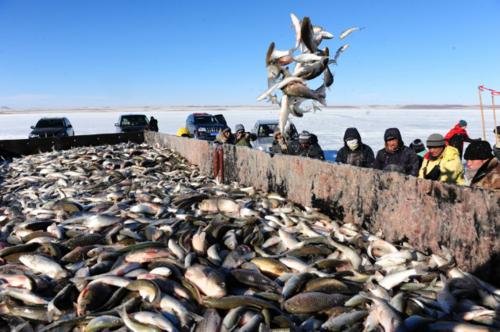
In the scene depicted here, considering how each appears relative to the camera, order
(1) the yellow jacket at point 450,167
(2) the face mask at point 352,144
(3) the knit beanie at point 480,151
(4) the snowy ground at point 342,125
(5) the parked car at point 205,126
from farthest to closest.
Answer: (4) the snowy ground at point 342,125
(5) the parked car at point 205,126
(2) the face mask at point 352,144
(3) the knit beanie at point 480,151
(1) the yellow jacket at point 450,167

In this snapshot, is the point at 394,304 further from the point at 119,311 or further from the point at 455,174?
the point at 455,174

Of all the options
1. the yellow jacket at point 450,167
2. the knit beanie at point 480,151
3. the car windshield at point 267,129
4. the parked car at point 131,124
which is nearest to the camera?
the yellow jacket at point 450,167

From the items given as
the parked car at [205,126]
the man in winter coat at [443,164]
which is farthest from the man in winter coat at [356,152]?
the parked car at [205,126]

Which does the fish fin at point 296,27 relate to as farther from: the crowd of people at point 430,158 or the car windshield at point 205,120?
the car windshield at point 205,120

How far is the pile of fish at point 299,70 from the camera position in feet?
16.5

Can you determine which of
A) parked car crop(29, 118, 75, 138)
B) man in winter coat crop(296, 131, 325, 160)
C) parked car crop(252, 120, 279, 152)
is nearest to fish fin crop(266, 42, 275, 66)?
man in winter coat crop(296, 131, 325, 160)

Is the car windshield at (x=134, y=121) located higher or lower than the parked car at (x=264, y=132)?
higher

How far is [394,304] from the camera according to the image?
3.26 meters

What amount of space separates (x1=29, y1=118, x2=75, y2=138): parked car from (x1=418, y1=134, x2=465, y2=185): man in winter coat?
18616 mm

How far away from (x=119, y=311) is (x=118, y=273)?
585 mm

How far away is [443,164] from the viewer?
556 cm

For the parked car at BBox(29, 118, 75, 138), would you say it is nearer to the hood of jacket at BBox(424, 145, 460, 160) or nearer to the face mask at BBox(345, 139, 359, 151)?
the face mask at BBox(345, 139, 359, 151)

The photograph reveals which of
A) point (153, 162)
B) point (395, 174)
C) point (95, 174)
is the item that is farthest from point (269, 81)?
point (153, 162)

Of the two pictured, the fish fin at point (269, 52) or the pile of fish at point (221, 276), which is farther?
the fish fin at point (269, 52)
